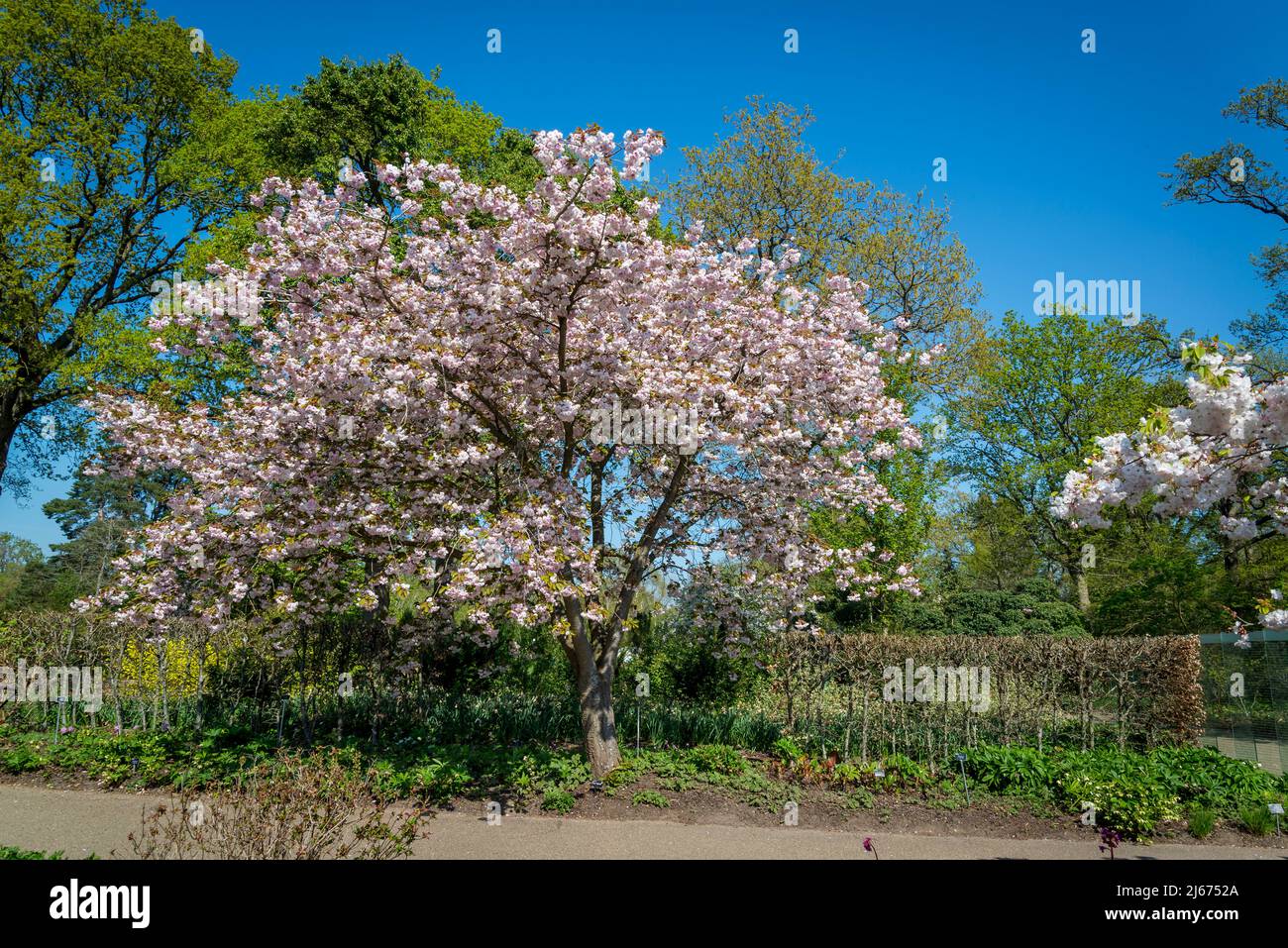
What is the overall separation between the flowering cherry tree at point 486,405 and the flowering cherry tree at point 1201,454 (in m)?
3.80

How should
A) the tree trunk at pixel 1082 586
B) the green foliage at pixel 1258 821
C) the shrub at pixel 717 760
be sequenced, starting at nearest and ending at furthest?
the green foliage at pixel 1258 821, the shrub at pixel 717 760, the tree trunk at pixel 1082 586

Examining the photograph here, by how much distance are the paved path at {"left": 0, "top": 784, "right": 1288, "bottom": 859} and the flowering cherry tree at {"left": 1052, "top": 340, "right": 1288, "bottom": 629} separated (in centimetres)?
374

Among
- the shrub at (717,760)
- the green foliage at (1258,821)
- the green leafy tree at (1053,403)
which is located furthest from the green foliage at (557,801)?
the green leafy tree at (1053,403)

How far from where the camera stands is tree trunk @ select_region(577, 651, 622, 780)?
909 cm

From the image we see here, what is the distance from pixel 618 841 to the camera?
743 cm

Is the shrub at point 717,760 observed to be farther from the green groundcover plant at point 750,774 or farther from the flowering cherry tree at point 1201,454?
the flowering cherry tree at point 1201,454

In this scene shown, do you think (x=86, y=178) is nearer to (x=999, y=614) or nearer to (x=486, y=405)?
(x=486, y=405)

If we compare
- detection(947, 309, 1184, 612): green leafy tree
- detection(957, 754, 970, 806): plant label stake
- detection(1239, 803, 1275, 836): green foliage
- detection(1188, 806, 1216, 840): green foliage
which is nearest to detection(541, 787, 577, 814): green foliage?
detection(957, 754, 970, 806): plant label stake

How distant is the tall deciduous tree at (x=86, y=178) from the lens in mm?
16828

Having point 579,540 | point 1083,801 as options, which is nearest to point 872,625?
point 1083,801

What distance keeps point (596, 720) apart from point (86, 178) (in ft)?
59.0

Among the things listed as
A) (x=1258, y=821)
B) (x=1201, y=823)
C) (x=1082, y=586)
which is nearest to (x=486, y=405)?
(x=1201, y=823)

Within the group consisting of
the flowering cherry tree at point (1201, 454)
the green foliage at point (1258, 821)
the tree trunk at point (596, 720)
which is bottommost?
the green foliage at point (1258, 821)
